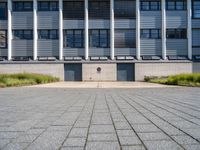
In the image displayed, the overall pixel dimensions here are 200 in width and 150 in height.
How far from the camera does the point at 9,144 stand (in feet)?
15.4

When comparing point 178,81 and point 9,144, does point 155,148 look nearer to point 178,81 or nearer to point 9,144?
point 9,144

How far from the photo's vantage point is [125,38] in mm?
44562

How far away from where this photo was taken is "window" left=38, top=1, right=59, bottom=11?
44.8m

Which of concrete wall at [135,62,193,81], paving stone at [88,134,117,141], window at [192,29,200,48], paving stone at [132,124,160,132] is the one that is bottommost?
paving stone at [88,134,117,141]

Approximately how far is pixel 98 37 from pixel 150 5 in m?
10.1

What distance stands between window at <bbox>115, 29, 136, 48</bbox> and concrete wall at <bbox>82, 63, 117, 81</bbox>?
3716mm

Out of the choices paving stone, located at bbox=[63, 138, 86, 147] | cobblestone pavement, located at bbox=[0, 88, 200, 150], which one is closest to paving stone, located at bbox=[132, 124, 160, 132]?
cobblestone pavement, located at bbox=[0, 88, 200, 150]

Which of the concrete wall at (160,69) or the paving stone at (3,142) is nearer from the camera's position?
the paving stone at (3,142)

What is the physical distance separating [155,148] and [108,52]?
132ft

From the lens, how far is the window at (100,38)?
44.5 meters

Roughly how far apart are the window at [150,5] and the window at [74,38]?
10.9 meters

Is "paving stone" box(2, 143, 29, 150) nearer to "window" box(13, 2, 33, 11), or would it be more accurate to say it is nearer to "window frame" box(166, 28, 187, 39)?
"window frame" box(166, 28, 187, 39)

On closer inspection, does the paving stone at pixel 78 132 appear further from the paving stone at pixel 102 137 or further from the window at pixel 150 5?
the window at pixel 150 5

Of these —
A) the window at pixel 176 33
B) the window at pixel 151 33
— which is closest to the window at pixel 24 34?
the window at pixel 151 33
